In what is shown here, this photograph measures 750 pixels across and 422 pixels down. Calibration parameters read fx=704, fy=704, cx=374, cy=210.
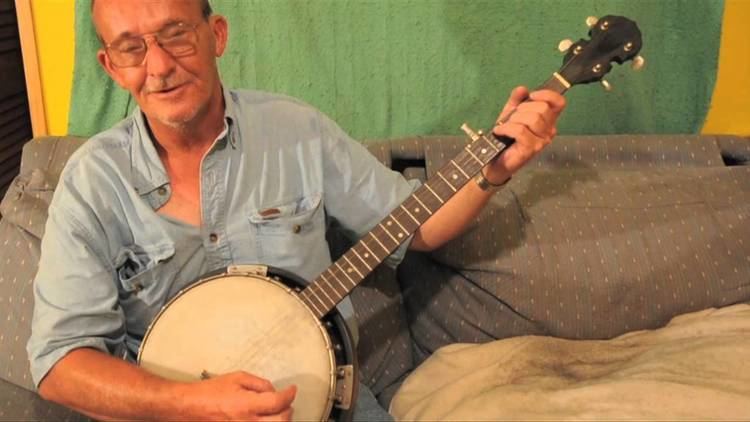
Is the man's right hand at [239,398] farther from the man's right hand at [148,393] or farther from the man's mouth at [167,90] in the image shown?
the man's mouth at [167,90]

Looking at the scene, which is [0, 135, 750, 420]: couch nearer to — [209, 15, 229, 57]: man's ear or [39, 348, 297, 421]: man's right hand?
[39, 348, 297, 421]: man's right hand

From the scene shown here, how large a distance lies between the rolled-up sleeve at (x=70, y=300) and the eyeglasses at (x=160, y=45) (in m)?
0.28

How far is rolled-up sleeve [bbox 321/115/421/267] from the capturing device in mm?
1349

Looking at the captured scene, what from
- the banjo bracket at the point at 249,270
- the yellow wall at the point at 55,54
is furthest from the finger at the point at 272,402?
the yellow wall at the point at 55,54

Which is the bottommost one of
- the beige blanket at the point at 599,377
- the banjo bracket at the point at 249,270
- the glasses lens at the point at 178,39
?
the beige blanket at the point at 599,377

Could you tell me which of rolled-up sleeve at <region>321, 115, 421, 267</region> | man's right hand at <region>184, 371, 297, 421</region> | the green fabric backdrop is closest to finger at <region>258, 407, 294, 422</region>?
man's right hand at <region>184, 371, 297, 421</region>

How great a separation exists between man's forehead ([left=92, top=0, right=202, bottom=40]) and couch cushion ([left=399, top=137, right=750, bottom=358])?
68cm

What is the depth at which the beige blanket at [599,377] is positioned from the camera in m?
1.13

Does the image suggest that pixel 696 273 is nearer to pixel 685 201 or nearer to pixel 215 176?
pixel 685 201

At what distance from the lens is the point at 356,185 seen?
4.42 feet

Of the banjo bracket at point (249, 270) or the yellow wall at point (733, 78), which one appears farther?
the yellow wall at point (733, 78)

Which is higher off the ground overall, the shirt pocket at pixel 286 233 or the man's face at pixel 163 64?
the man's face at pixel 163 64

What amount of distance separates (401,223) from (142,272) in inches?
18.2

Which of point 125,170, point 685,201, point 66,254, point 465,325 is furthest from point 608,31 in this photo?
point 66,254
